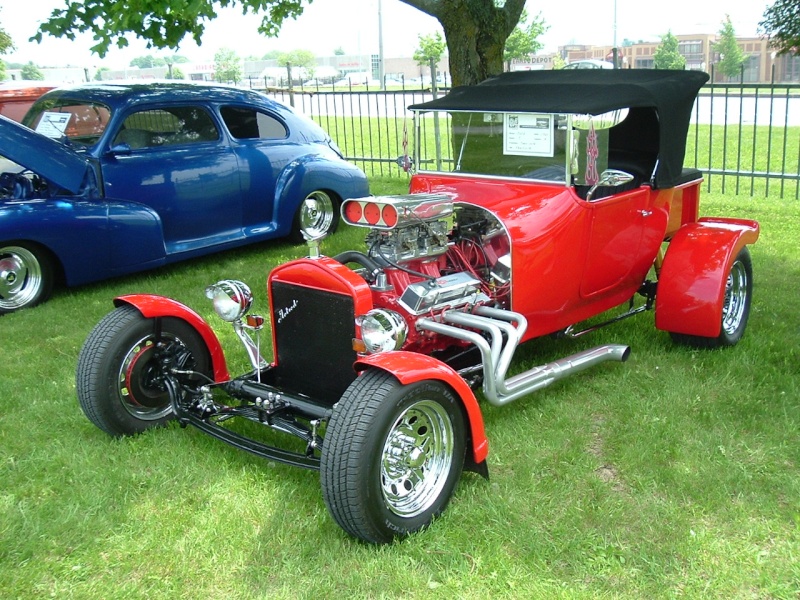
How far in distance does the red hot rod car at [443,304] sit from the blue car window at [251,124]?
354 centimetres

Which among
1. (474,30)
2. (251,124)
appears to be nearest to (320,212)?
(251,124)

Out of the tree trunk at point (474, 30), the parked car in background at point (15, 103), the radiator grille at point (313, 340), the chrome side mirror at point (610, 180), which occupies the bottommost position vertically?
the radiator grille at point (313, 340)

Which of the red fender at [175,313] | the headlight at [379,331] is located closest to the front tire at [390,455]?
the headlight at [379,331]

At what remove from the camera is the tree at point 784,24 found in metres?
4.45

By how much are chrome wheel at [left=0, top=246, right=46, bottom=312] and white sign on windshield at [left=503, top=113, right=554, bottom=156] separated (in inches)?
169

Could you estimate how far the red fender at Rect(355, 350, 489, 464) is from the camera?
320 cm

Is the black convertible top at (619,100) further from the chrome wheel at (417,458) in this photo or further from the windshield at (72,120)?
the windshield at (72,120)

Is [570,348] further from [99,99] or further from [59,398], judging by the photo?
[99,99]

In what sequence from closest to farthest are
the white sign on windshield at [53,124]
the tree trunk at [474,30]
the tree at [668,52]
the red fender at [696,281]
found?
the red fender at [696,281], the tree trunk at [474,30], the white sign on windshield at [53,124], the tree at [668,52]

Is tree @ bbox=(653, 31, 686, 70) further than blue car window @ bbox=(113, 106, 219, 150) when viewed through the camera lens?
Yes

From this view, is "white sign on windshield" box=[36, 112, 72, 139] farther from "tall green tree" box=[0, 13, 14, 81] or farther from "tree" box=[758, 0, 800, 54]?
"tall green tree" box=[0, 13, 14, 81]

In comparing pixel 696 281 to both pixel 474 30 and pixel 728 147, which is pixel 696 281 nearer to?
pixel 474 30

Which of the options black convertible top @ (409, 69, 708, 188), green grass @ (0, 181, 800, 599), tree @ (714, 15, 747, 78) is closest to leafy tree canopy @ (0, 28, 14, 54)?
green grass @ (0, 181, 800, 599)

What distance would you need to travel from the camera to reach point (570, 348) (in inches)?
211
